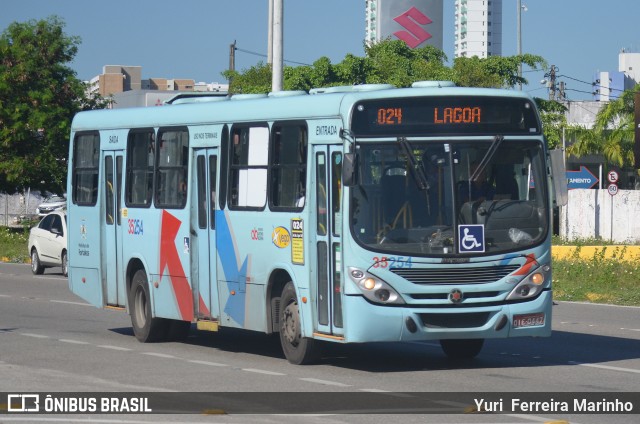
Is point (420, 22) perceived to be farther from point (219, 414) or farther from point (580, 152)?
point (219, 414)

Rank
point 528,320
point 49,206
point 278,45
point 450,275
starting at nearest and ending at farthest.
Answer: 1. point 450,275
2. point 528,320
3. point 278,45
4. point 49,206

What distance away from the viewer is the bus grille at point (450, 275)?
13617 millimetres

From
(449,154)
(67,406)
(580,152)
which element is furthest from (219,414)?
(580,152)

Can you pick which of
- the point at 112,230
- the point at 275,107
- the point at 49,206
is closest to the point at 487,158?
the point at 275,107

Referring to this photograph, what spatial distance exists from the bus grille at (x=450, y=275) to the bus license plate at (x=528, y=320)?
1.63ft

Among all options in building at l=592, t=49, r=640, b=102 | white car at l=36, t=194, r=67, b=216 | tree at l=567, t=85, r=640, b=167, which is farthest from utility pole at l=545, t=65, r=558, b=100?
building at l=592, t=49, r=640, b=102

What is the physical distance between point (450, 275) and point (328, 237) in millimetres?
1321

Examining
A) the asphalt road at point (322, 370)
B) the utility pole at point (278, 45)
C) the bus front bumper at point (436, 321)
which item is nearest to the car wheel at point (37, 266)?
the utility pole at point (278, 45)

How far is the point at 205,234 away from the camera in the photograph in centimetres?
1647

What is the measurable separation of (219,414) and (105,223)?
8.53 m

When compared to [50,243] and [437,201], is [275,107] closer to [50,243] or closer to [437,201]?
[437,201]

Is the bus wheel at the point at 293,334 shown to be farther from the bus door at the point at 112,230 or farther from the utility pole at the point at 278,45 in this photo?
the utility pole at the point at 278,45

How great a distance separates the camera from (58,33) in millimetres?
52250

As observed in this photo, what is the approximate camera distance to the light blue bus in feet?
44.7
